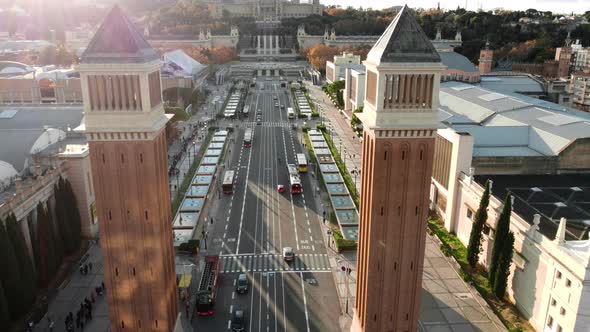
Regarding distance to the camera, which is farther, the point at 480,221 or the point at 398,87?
the point at 480,221

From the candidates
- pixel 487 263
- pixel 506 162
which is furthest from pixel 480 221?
pixel 506 162

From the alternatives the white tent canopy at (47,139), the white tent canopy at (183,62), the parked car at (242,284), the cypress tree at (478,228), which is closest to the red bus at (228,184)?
the white tent canopy at (47,139)

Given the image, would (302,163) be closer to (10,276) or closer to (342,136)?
(342,136)

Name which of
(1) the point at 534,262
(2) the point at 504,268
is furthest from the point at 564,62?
(1) the point at 534,262

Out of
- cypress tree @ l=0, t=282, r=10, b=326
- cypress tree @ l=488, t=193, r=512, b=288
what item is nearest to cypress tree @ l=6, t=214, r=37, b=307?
cypress tree @ l=0, t=282, r=10, b=326

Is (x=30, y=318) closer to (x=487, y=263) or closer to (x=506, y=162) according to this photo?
(x=487, y=263)

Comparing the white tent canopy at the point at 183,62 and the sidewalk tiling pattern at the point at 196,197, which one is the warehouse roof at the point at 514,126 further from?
the white tent canopy at the point at 183,62
